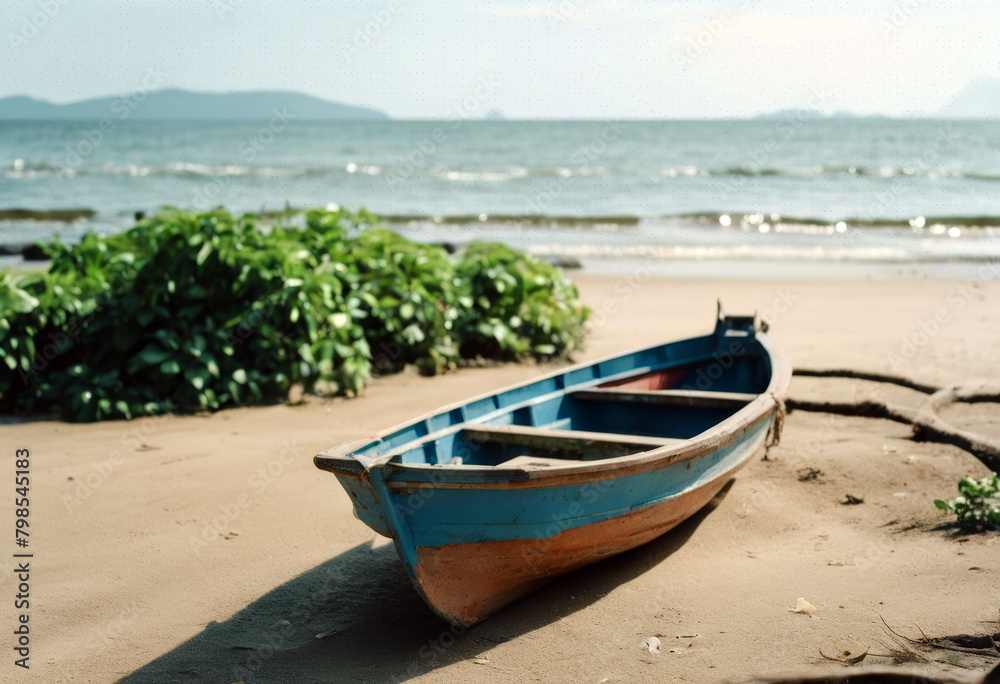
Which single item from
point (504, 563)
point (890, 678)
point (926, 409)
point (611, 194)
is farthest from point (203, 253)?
point (611, 194)

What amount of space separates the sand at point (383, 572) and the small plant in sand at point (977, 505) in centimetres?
14

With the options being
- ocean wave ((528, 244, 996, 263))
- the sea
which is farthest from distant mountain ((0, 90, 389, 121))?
ocean wave ((528, 244, 996, 263))

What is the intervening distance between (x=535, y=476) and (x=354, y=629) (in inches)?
46.6

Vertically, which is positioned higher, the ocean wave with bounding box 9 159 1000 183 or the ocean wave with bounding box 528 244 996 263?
the ocean wave with bounding box 9 159 1000 183

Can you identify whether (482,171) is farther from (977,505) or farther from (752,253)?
(977,505)

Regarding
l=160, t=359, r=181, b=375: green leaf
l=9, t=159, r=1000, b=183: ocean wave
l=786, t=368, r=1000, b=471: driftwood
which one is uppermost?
l=9, t=159, r=1000, b=183: ocean wave

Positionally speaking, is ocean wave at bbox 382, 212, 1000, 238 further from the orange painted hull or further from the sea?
the orange painted hull

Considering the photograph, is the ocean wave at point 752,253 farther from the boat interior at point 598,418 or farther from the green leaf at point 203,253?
the green leaf at point 203,253

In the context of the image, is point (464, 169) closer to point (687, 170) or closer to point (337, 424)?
point (687, 170)

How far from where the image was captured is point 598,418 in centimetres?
524

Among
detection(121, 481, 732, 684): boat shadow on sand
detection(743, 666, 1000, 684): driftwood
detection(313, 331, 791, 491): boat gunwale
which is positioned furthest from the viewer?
detection(121, 481, 732, 684): boat shadow on sand

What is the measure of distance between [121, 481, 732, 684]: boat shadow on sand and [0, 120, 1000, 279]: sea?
418 cm

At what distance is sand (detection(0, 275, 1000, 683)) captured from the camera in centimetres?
328

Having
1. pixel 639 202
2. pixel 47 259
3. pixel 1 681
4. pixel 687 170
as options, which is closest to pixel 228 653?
pixel 1 681
